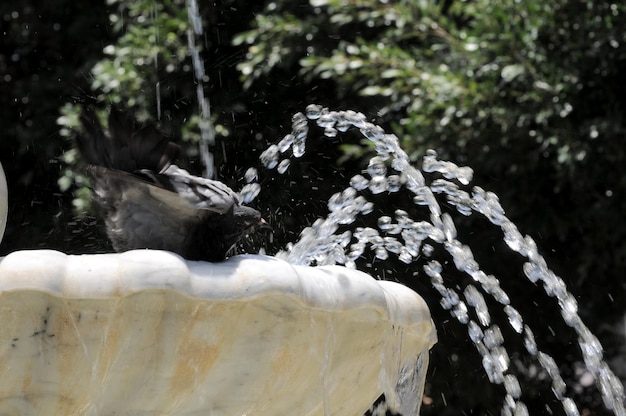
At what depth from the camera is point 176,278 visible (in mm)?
1952

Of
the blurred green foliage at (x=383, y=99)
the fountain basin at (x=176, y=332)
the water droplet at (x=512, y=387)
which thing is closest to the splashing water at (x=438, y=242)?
the water droplet at (x=512, y=387)

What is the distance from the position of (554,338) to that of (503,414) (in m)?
0.44

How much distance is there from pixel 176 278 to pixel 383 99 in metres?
3.90

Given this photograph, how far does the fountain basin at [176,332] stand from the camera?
193 cm

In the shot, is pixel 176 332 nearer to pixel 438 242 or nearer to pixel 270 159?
pixel 438 242

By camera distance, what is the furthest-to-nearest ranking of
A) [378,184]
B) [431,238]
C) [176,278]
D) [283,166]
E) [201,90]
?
[201,90] < [283,166] < [378,184] < [431,238] < [176,278]

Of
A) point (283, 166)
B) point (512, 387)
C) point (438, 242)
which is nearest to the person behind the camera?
point (438, 242)

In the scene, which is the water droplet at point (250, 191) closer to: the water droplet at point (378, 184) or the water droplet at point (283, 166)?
the water droplet at point (283, 166)

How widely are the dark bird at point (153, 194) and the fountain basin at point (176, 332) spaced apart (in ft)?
0.26

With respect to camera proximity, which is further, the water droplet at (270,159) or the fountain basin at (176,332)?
the water droplet at (270,159)

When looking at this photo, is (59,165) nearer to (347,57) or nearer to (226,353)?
(347,57)

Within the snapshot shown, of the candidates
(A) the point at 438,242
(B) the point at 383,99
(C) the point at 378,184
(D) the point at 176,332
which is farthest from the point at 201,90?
(D) the point at 176,332

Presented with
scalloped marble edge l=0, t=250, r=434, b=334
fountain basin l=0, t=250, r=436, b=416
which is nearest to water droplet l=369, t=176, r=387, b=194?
fountain basin l=0, t=250, r=436, b=416

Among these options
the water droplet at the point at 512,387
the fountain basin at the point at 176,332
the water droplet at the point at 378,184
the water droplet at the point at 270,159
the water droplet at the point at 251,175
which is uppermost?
the fountain basin at the point at 176,332
